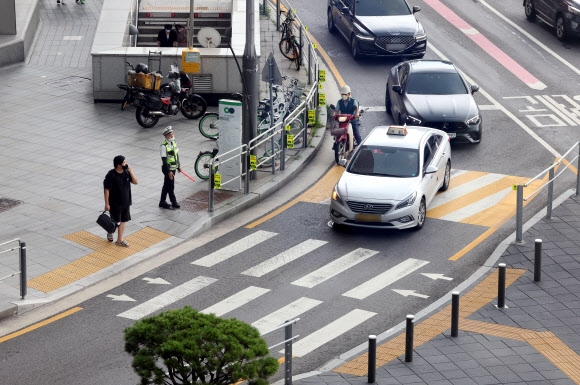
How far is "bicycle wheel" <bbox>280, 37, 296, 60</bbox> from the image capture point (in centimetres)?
3144

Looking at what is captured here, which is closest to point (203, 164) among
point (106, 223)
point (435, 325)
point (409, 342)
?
point (106, 223)

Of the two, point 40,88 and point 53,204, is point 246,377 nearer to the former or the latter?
point 53,204

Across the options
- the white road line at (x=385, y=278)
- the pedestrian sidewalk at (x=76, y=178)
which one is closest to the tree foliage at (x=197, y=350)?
the pedestrian sidewalk at (x=76, y=178)

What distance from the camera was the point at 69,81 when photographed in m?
30.4

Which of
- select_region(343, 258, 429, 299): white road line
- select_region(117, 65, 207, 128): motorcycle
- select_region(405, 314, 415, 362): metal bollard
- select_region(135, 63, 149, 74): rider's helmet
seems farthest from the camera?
select_region(135, 63, 149, 74): rider's helmet

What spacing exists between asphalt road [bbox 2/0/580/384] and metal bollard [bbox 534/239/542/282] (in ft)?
3.98

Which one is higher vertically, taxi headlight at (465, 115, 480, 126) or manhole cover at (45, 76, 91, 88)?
taxi headlight at (465, 115, 480, 126)

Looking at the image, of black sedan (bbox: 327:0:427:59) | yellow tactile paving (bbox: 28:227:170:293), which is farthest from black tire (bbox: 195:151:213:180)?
black sedan (bbox: 327:0:427:59)

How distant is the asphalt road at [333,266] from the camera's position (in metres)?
16.1

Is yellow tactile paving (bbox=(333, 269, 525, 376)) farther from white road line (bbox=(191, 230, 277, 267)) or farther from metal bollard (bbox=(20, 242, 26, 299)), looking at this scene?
metal bollard (bbox=(20, 242, 26, 299))

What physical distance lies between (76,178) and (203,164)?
8.70ft

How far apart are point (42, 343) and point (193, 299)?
2.63m

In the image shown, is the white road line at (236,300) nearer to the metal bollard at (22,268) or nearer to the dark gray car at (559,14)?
the metal bollard at (22,268)

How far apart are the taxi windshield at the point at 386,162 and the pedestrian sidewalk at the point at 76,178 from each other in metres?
2.22
